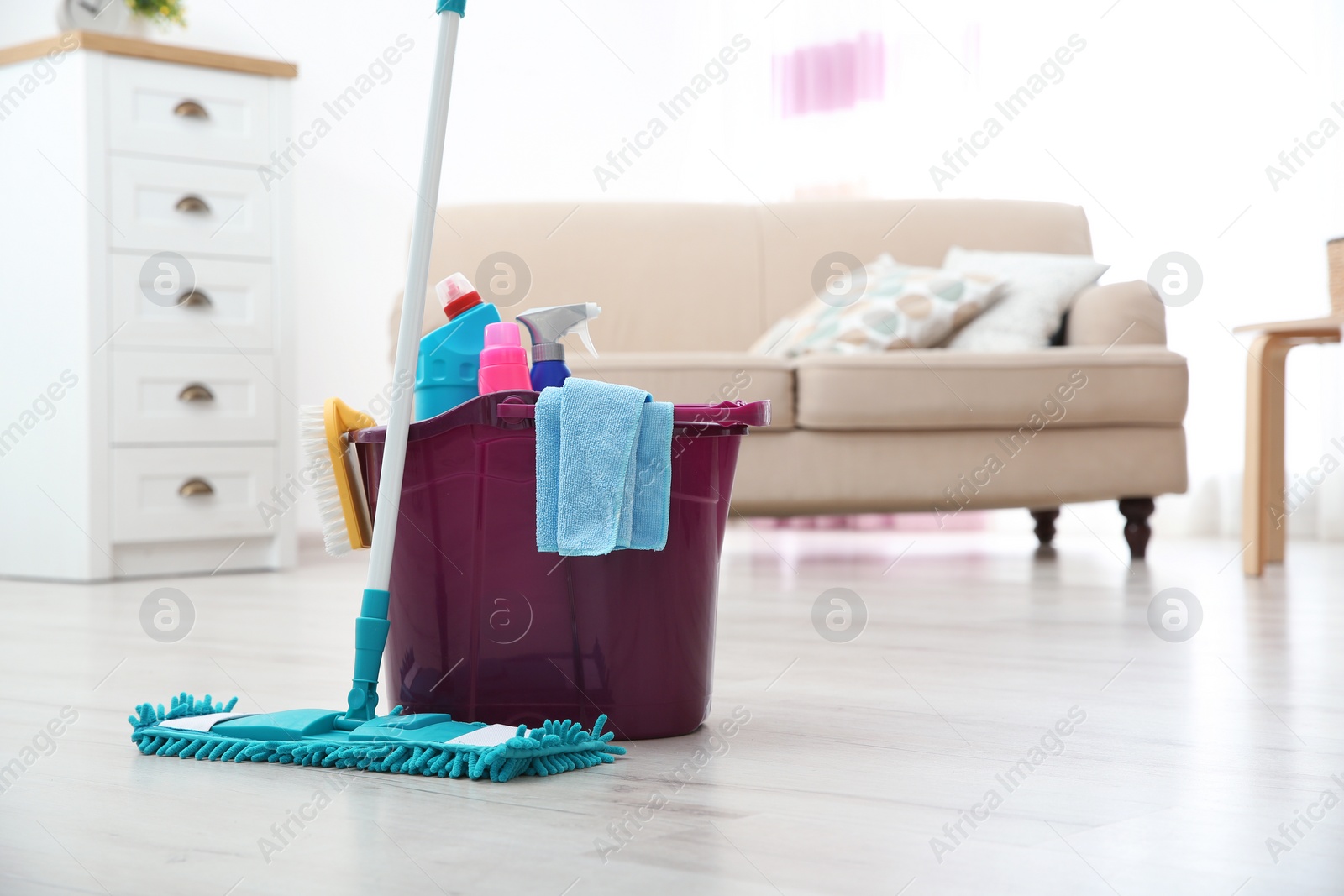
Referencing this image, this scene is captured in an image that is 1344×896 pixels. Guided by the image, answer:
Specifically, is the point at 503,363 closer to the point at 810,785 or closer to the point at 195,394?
the point at 810,785

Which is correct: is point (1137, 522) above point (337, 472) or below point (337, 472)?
below

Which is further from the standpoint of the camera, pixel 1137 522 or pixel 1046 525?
pixel 1046 525

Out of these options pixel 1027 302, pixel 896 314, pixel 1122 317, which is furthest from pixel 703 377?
pixel 1122 317

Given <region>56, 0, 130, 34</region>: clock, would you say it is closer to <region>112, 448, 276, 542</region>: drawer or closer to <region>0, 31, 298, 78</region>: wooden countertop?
<region>0, 31, 298, 78</region>: wooden countertop

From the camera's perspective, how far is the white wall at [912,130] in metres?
3.11

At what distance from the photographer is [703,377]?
222 centimetres

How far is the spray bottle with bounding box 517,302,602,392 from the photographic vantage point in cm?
96

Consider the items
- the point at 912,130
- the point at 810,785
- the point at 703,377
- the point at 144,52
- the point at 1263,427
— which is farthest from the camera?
the point at 912,130

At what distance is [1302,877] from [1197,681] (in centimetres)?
59

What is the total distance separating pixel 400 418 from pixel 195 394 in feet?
5.80

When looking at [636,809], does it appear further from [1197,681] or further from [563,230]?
[563,230]

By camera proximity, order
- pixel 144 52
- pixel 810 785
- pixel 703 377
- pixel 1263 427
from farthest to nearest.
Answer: pixel 144 52 < pixel 703 377 < pixel 1263 427 < pixel 810 785

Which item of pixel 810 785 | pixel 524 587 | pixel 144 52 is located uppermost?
pixel 144 52

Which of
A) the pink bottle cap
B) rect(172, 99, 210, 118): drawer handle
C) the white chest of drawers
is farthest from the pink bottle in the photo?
rect(172, 99, 210, 118): drawer handle
